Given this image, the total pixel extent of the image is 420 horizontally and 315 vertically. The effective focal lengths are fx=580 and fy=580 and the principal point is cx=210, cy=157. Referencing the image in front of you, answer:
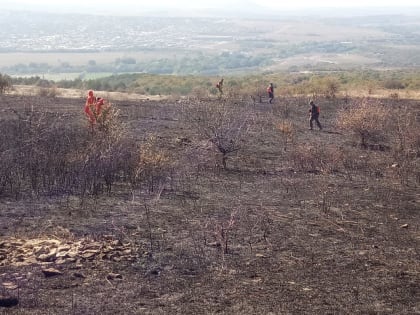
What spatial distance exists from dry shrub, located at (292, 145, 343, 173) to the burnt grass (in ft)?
0.17

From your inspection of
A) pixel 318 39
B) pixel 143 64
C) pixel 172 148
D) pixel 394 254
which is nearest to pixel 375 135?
pixel 172 148

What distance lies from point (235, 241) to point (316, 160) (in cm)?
667

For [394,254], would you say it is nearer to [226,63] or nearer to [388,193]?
[388,193]

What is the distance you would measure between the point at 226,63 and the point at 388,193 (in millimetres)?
108145

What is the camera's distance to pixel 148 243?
7836mm

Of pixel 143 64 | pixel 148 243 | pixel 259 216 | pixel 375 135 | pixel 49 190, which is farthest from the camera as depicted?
pixel 143 64

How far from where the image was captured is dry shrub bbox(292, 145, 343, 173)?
1376 cm

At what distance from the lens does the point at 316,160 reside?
14312mm

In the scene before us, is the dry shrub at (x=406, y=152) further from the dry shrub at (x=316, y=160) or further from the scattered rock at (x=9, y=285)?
the scattered rock at (x=9, y=285)

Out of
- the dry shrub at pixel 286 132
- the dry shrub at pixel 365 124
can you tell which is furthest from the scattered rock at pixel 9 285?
the dry shrub at pixel 365 124

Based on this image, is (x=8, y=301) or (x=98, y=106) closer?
(x=8, y=301)

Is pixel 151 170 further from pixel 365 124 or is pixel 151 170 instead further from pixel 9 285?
pixel 365 124

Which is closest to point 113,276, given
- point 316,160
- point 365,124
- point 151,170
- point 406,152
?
point 151,170

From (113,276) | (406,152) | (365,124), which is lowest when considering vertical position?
(406,152)
